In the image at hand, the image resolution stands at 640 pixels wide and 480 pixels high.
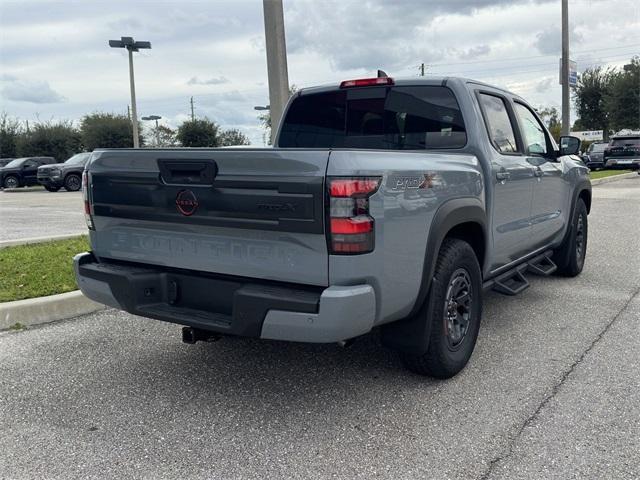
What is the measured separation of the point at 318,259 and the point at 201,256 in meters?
0.74

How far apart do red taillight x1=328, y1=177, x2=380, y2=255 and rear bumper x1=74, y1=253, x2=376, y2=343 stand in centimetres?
21

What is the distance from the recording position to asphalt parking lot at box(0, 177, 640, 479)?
2.84 metres

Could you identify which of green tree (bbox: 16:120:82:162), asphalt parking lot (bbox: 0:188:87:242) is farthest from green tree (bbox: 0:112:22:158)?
asphalt parking lot (bbox: 0:188:87:242)

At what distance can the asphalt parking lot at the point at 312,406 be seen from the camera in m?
2.84

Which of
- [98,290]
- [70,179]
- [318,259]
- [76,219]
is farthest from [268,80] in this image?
[70,179]

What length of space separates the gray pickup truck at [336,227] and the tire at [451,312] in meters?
0.01

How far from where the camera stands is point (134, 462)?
9.40ft

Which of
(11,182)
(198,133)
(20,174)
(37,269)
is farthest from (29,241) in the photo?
(198,133)

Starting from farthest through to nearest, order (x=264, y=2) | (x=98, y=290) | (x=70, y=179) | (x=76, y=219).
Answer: (x=70, y=179) → (x=76, y=219) → (x=264, y=2) → (x=98, y=290)

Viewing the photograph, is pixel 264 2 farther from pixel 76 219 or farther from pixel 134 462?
pixel 76 219

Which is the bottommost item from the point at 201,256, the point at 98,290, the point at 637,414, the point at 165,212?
the point at 637,414

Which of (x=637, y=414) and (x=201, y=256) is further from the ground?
(x=201, y=256)

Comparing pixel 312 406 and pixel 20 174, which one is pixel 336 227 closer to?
pixel 312 406

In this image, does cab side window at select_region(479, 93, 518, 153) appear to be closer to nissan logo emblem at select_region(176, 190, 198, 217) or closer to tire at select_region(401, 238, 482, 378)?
tire at select_region(401, 238, 482, 378)
